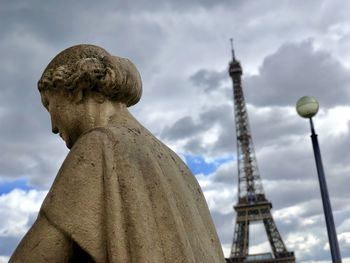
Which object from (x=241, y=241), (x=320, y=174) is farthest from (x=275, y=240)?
(x=320, y=174)

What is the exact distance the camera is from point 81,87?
2.89 metres

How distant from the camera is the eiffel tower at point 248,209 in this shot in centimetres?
6675

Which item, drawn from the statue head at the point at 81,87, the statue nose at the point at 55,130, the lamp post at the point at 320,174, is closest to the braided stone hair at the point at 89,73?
Result: the statue head at the point at 81,87

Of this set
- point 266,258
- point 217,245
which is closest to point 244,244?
point 266,258

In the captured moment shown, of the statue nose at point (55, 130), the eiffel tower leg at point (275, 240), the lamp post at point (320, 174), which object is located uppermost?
the eiffel tower leg at point (275, 240)

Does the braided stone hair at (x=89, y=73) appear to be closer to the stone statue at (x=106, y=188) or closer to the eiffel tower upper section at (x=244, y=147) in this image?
the stone statue at (x=106, y=188)

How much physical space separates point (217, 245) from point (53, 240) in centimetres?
104

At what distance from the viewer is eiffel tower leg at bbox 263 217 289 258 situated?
221ft

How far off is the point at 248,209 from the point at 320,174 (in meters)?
60.1

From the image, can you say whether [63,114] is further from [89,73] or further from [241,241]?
[241,241]

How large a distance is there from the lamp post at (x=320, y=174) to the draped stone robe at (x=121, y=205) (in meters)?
8.84

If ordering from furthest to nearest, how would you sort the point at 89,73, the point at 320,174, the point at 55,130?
the point at 320,174, the point at 55,130, the point at 89,73

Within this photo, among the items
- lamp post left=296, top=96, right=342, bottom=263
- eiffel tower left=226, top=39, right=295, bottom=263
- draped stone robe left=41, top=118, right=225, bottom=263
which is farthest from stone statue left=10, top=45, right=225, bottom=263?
eiffel tower left=226, top=39, right=295, bottom=263

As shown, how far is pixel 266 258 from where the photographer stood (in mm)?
66938
